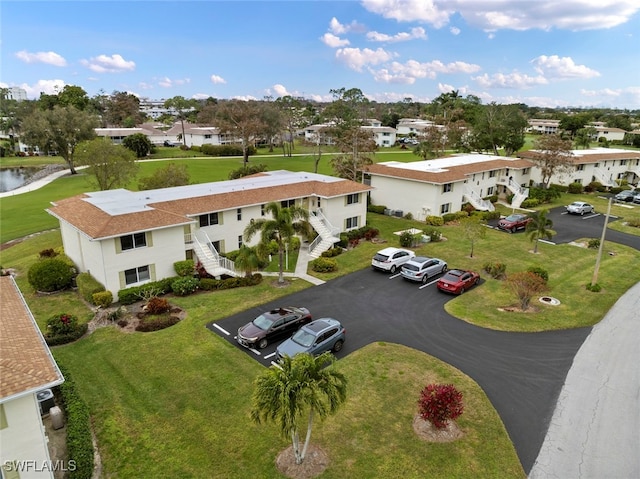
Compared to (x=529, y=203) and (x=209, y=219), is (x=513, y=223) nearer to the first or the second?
(x=529, y=203)

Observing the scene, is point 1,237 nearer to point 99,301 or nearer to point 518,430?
point 99,301

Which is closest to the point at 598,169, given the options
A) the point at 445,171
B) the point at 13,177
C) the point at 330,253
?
the point at 445,171

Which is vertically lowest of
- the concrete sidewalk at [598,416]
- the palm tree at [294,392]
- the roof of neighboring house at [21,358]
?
the concrete sidewalk at [598,416]

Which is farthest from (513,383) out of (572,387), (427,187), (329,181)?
(427,187)

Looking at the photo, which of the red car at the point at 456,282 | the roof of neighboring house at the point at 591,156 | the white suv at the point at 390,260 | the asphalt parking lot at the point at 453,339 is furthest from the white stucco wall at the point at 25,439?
the roof of neighboring house at the point at 591,156

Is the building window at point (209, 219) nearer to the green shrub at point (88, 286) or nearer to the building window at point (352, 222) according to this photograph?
the green shrub at point (88, 286)

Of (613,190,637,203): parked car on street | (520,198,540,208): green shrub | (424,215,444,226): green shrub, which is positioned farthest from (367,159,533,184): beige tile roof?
(613,190,637,203): parked car on street
